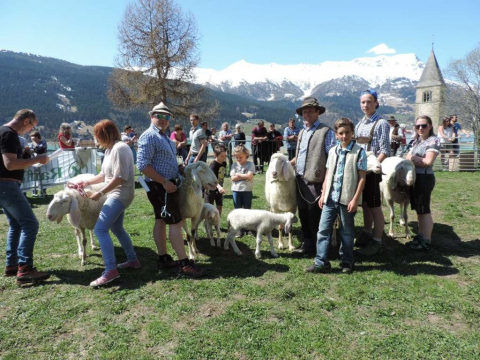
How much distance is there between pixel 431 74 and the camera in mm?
96938

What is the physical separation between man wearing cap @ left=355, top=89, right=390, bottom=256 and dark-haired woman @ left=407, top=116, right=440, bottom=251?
67 centimetres

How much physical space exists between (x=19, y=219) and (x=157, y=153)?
2131 mm

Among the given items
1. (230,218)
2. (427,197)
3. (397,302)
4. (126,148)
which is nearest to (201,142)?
(230,218)

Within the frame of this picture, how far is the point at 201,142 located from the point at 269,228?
4.88m

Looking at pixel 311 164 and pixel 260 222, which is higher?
pixel 311 164

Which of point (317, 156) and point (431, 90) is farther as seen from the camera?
point (431, 90)

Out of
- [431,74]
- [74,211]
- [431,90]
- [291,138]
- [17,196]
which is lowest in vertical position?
[74,211]

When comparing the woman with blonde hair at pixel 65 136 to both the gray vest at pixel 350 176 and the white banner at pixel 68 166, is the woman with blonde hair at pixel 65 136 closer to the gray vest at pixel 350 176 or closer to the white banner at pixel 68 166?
the white banner at pixel 68 166

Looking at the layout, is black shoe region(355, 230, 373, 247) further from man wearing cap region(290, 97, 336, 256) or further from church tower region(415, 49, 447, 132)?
church tower region(415, 49, 447, 132)

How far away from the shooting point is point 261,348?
9.64 ft

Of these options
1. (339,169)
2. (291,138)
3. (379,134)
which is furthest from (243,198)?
(291,138)

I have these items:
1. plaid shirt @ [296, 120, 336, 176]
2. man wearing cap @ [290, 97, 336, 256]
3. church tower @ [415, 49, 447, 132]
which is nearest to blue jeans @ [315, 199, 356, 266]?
man wearing cap @ [290, 97, 336, 256]

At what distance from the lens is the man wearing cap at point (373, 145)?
4.80m

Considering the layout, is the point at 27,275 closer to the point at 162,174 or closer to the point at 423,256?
the point at 162,174
